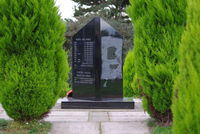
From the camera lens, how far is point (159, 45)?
5.18 metres

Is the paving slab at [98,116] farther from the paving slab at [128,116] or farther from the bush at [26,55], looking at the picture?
the bush at [26,55]

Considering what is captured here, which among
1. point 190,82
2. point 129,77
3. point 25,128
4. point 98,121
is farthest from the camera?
point 129,77

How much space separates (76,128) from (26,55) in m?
1.51

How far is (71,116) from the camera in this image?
22.7 feet

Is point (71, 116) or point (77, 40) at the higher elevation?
point (77, 40)

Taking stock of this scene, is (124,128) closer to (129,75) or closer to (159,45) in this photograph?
(159,45)

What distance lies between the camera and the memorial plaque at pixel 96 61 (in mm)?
8398

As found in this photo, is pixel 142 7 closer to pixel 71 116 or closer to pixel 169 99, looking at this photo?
pixel 169 99

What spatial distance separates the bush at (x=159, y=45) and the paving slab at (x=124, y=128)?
1.49 ft

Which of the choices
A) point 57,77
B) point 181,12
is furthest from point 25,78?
point 181,12

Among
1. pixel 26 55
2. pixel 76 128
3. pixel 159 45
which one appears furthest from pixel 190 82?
pixel 76 128

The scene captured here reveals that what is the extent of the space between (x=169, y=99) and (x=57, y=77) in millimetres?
1916

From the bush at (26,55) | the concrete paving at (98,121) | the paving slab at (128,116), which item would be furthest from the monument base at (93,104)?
the bush at (26,55)

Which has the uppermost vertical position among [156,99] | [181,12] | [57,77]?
[181,12]
